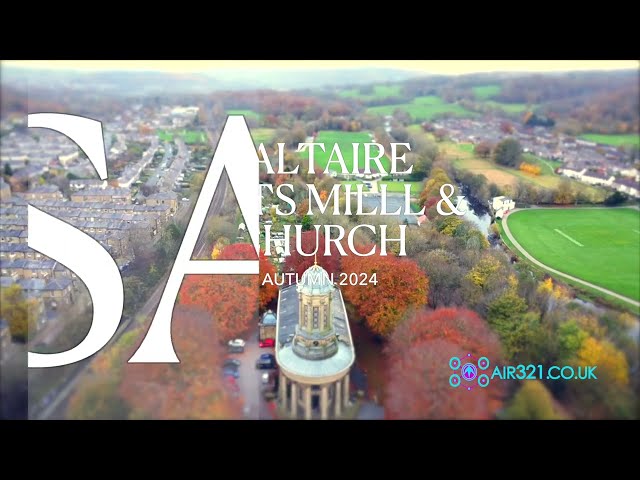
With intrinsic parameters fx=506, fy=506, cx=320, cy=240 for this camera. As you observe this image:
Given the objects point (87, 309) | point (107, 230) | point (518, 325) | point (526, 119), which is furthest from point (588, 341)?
point (107, 230)

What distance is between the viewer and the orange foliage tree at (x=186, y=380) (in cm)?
963

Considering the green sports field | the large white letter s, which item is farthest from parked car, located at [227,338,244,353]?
the green sports field

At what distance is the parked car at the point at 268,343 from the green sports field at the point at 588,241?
6388 millimetres

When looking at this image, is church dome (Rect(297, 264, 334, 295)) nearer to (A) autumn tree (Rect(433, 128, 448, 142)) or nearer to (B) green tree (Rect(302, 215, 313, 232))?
(B) green tree (Rect(302, 215, 313, 232))

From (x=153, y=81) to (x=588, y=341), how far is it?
38.2 ft

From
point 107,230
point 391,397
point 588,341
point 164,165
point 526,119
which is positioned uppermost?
point 526,119

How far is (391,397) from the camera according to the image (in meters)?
10.0

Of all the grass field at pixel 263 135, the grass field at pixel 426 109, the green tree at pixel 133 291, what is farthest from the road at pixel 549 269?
the green tree at pixel 133 291

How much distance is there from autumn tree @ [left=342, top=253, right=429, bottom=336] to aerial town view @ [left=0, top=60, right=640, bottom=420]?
0.15 ft

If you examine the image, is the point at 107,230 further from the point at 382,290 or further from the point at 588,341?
the point at 588,341

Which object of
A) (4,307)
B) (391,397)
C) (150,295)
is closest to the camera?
(391,397)

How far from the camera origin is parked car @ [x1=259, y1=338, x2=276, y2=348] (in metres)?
11.7

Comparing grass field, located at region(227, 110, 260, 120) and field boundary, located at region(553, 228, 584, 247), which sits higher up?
grass field, located at region(227, 110, 260, 120)

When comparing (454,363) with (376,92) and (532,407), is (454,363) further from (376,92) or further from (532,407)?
(376,92)
